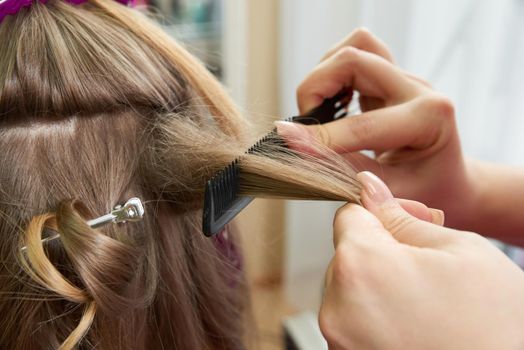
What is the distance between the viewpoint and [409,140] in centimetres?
70

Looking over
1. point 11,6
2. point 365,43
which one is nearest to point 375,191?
point 365,43

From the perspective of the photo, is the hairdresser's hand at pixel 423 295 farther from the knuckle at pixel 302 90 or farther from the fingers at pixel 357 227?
the knuckle at pixel 302 90

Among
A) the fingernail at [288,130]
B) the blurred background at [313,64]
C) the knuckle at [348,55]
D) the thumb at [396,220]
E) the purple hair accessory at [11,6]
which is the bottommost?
the blurred background at [313,64]

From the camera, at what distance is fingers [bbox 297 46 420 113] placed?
0.72 m

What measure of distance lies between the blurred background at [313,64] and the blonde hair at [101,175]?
16cm

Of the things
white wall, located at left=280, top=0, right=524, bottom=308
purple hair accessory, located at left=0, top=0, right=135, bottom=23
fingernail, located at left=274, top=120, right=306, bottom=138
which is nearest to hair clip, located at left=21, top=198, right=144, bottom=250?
fingernail, located at left=274, top=120, right=306, bottom=138

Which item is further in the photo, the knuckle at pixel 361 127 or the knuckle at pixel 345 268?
the knuckle at pixel 361 127

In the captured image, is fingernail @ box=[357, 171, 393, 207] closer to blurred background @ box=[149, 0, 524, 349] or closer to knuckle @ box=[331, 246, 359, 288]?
knuckle @ box=[331, 246, 359, 288]

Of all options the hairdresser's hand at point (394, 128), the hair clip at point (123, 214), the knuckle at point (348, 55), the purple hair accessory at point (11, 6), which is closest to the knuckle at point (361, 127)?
the hairdresser's hand at point (394, 128)

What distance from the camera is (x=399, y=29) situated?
1221 mm

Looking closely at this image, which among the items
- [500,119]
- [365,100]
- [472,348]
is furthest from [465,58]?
[472,348]

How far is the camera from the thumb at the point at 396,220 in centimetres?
42

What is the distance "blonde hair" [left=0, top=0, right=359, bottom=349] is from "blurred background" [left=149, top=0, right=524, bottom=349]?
16cm

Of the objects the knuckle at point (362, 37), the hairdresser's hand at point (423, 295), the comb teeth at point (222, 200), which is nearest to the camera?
the hairdresser's hand at point (423, 295)
